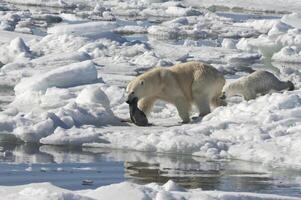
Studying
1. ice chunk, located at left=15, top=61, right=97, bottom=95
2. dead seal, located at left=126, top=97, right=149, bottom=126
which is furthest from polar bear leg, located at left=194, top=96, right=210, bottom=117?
ice chunk, located at left=15, top=61, right=97, bottom=95

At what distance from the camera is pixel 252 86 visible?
1039cm

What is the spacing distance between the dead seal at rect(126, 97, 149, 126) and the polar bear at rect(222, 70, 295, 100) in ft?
5.12

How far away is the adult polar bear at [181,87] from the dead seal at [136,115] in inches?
1.9

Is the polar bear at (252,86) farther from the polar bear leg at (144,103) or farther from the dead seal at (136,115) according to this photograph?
the dead seal at (136,115)

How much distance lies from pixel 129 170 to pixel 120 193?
173cm

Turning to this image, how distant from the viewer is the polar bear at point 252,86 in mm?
10273

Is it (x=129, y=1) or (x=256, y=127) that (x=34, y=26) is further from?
(x=256, y=127)

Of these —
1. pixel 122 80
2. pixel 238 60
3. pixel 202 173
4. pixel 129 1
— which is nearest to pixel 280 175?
pixel 202 173

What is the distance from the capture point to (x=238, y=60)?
58.9ft

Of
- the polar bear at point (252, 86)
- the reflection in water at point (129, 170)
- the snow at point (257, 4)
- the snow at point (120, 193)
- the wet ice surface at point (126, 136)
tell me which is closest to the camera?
the snow at point (120, 193)

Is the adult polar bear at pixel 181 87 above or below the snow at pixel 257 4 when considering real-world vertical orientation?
above

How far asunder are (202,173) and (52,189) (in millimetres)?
2021

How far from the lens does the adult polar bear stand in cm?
901

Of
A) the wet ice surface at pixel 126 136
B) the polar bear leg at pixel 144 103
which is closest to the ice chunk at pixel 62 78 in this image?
the wet ice surface at pixel 126 136
